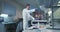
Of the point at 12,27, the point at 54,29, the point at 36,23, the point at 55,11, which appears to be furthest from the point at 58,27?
the point at 12,27

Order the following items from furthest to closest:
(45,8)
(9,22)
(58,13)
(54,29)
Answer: (9,22) < (45,8) < (58,13) < (54,29)

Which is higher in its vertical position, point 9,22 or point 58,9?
point 58,9

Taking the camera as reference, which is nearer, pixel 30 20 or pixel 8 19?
pixel 30 20

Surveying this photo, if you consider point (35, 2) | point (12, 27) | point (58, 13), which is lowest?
point (12, 27)

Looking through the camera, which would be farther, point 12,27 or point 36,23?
point 12,27

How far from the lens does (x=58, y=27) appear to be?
87.0 inches

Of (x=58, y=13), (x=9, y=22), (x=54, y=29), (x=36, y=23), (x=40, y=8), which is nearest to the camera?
(x=54, y=29)

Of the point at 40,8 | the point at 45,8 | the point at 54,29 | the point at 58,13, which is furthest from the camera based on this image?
the point at 40,8

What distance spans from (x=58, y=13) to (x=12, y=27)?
127 centimetres

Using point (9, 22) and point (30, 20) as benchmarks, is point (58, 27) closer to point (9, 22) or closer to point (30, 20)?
point (30, 20)

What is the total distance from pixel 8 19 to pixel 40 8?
761 millimetres

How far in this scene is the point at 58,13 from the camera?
230 cm

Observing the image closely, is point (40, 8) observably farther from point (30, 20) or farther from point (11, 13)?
point (11, 13)

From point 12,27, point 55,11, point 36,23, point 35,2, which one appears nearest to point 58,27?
point 55,11
